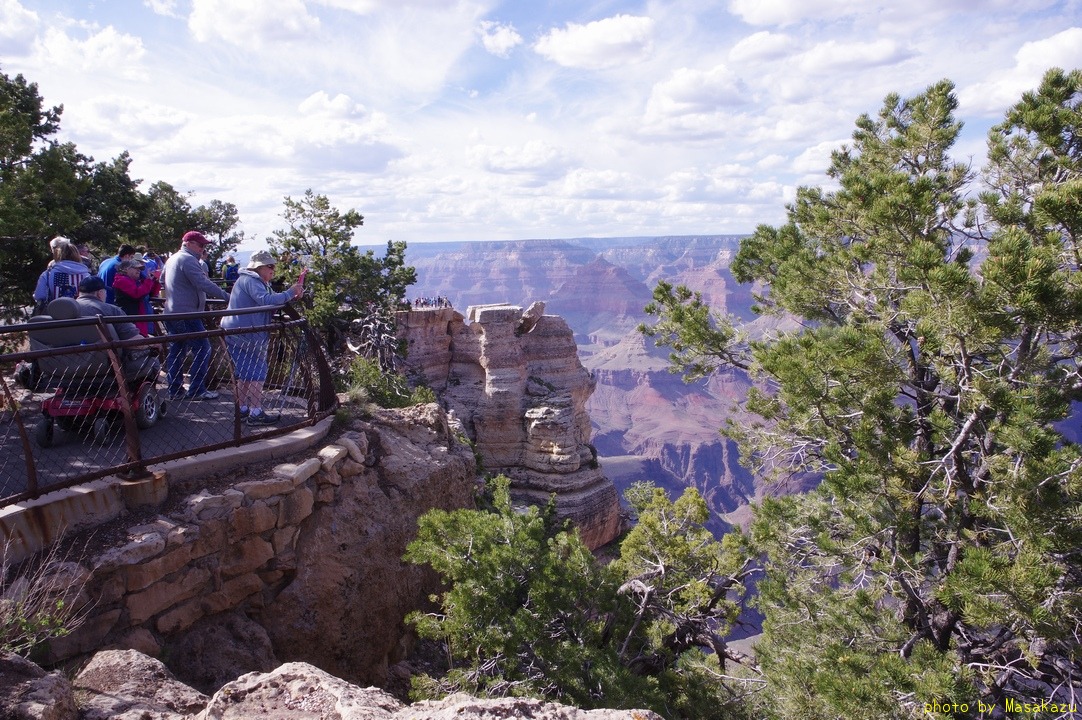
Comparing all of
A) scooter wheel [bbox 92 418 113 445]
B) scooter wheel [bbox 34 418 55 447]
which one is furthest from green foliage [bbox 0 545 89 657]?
scooter wheel [bbox 34 418 55 447]

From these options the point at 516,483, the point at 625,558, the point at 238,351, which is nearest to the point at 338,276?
the point at 238,351

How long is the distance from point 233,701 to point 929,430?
22.7 ft

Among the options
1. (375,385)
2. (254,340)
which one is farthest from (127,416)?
(375,385)

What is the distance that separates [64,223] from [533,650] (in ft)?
36.3

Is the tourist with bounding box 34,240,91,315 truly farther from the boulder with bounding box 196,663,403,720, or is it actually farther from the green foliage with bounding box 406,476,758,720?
the boulder with bounding box 196,663,403,720

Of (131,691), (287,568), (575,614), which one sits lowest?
(575,614)

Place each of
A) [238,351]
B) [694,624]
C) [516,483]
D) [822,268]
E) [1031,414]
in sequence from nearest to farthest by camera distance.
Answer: [1031,414]
[238,351]
[694,624]
[822,268]
[516,483]

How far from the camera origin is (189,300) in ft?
23.2

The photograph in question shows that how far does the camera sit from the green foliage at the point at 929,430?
5.30 m

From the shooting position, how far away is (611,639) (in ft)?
22.5

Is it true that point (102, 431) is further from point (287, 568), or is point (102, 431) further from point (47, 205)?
point (47, 205)

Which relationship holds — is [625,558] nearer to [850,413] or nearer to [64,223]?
[850,413]

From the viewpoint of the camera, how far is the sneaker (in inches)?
275

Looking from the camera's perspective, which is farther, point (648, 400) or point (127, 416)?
point (648, 400)
